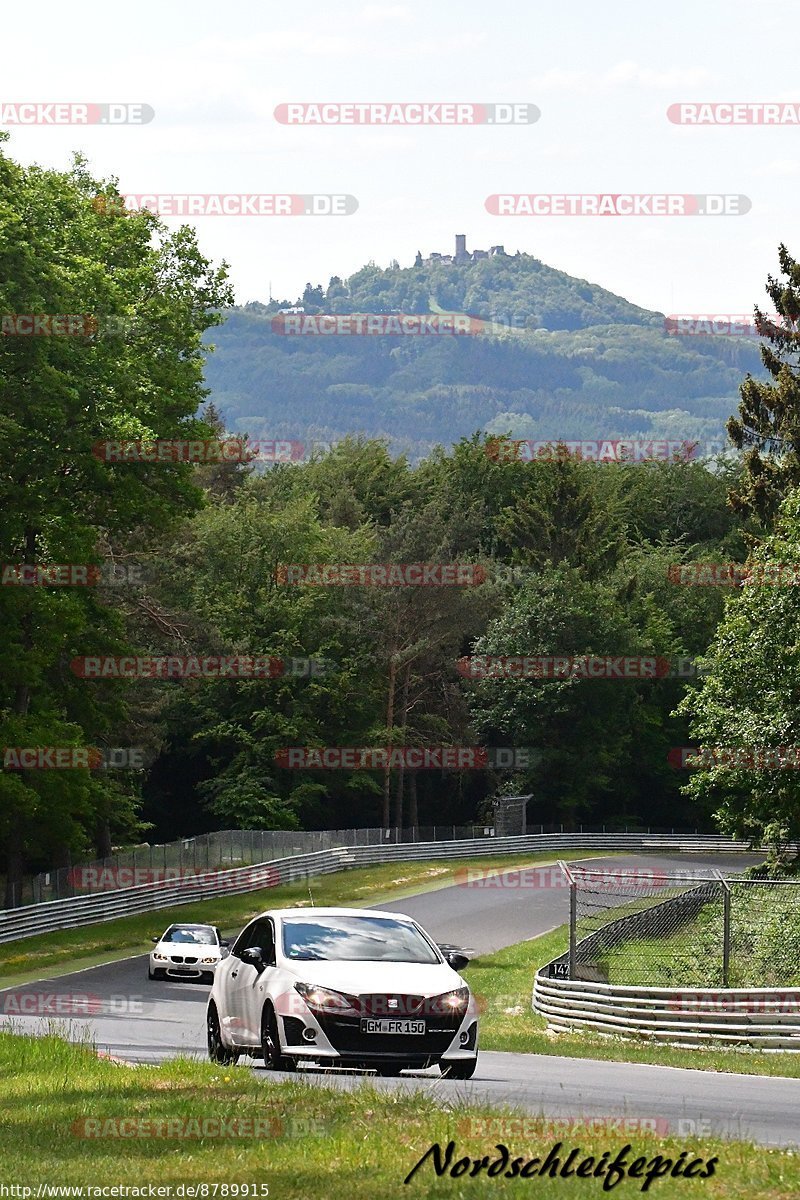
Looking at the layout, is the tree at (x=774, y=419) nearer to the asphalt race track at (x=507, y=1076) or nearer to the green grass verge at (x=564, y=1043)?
the asphalt race track at (x=507, y=1076)

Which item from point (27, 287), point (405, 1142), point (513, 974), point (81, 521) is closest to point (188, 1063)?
→ point (405, 1142)

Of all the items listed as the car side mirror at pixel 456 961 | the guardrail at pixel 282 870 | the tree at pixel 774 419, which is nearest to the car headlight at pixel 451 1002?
the car side mirror at pixel 456 961

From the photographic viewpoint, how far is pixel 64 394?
132ft

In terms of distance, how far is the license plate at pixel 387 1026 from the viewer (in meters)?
13.0

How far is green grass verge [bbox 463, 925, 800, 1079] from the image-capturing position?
17.9 m

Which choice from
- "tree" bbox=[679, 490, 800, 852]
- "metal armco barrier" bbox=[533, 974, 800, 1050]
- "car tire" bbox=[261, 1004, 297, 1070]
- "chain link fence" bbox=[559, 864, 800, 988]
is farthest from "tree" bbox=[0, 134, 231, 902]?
"car tire" bbox=[261, 1004, 297, 1070]

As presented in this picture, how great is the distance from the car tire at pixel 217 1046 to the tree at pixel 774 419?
42.0 m

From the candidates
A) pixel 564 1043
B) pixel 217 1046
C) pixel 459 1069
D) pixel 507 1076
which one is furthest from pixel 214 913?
pixel 459 1069

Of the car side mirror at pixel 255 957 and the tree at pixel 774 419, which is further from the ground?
the tree at pixel 774 419

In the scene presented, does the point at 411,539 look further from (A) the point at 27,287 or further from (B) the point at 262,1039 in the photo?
Answer: (B) the point at 262,1039

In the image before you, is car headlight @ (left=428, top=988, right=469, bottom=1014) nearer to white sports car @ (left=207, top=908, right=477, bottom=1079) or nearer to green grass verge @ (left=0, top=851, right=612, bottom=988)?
white sports car @ (left=207, top=908, right=477, bottom=1079)

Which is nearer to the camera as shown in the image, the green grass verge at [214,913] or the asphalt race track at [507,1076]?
the asphalt race track at [507,1076]

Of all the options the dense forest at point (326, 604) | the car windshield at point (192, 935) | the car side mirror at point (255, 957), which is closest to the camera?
the car side mirror at point (255, 957)

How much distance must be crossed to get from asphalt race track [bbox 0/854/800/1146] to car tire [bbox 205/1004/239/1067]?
123cm
